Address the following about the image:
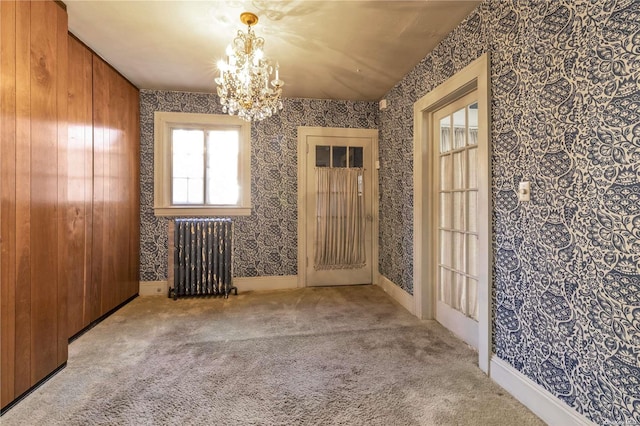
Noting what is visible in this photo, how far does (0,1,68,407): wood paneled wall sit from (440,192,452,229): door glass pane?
3.11 metres

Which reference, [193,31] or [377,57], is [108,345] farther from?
[377,57]

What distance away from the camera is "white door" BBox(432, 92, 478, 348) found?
2379 millimetres

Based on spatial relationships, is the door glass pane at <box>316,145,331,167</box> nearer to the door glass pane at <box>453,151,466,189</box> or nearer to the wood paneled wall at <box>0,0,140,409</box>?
the door glass pane at <box>453,151,466,189</box>

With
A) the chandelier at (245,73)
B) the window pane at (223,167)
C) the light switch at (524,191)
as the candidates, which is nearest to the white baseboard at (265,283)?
the window pane at (223,167)

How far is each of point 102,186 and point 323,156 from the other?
258 cm

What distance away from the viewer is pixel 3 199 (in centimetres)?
160

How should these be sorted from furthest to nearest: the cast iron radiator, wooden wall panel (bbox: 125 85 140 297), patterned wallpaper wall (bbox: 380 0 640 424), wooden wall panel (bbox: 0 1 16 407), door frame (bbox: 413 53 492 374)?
the cast iron radiator → wooden wall panel (bbox: 125 85 140 297) → door frame (bbox: 413 53 492 374) → wooden wall panel (bbox: 0 1 16 407) → patterned wallpaper wall (bbox: 380 0 640 424)

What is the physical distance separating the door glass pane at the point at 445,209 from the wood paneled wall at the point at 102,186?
10.8 feet

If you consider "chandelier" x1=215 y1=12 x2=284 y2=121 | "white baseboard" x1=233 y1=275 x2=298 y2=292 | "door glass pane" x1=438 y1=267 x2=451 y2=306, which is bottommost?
"white baseboard" x1=233 y1=275 x2=298 y2=292

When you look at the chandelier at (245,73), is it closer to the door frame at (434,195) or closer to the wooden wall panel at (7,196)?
the wooden wall panel at (7,196)

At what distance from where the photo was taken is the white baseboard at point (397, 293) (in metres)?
3.14

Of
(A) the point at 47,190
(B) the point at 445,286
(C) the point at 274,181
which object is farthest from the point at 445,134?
(A) the point at 47,190

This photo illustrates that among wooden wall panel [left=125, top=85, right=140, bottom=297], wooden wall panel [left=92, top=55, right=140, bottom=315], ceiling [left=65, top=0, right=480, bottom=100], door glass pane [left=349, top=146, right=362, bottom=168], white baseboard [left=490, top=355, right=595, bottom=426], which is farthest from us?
door glass pane [left=349, top=146, right=362, bottom=168]

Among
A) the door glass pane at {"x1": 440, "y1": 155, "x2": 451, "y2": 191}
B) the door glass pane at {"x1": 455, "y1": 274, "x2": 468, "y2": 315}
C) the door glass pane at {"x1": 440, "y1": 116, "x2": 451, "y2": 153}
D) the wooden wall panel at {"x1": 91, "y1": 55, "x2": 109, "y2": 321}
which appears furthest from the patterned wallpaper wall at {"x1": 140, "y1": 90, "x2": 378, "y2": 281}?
the door glass pane at {"x1": 455, "y1": 274, "x2": 468, "y2": 315}
